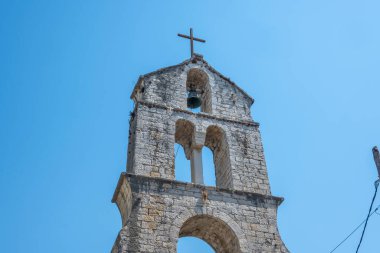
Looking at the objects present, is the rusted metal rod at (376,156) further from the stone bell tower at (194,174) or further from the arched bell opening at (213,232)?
the arched bell opening at (213,232)

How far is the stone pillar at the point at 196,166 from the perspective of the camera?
11.9 meters

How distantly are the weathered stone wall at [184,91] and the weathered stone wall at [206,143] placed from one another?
1.16ft

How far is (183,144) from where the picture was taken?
1302 cm

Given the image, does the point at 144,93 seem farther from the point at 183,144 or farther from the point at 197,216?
the point at 197,216

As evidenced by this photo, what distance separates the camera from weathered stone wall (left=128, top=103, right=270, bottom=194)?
11414mm

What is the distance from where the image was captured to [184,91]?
1339 cm

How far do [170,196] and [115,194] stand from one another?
142 centimetres

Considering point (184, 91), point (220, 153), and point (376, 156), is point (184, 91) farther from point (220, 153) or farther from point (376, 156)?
point (376, 156)

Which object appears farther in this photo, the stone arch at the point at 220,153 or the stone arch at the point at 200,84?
the stone arch at the point at 200,84

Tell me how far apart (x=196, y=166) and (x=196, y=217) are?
5.63 ft

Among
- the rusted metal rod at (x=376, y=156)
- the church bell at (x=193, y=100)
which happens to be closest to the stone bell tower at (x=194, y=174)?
the church bell at (x=193, y=100)

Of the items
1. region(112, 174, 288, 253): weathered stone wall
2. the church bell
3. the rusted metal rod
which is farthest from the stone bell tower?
the rusted metal rod

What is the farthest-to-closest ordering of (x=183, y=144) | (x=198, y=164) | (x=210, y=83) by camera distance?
(x=210, y=83)
(x=183, y=144)
(x=198, y=164)

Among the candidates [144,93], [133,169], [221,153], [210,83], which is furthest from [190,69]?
[133,169]
